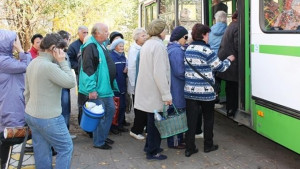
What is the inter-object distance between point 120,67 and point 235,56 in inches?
73.9

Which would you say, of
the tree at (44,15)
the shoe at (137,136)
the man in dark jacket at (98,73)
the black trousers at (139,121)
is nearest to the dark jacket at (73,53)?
the man in dark jacket at (98,73)

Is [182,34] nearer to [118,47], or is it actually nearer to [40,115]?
[118,47]

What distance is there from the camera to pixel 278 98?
13.5 ft

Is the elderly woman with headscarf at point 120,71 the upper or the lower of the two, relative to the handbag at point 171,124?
upper

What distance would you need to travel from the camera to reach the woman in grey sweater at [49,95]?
11.2 feet

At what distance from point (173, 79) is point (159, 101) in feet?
1.57

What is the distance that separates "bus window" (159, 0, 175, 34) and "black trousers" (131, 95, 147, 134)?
279cm

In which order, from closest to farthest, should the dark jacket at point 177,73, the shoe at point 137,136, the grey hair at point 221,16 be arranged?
the dark jacket at point 177,73 < the shoe at point 137,136 < the grey hair at point 221,16

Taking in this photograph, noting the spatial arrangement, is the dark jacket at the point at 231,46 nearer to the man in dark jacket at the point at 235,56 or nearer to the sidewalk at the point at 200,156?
the man in dark jacket at the point at 235,56

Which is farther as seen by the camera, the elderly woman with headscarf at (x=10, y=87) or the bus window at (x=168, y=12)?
the bus window at (x=168, y=12)

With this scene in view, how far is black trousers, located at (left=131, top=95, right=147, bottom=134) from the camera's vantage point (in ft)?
19.0

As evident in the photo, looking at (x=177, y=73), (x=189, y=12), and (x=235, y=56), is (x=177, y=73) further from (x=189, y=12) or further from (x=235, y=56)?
(x=189, y=12)

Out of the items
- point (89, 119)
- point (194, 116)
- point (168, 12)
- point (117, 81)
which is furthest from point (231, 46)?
point (168, 12)

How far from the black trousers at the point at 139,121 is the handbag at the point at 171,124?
1.12 meters
